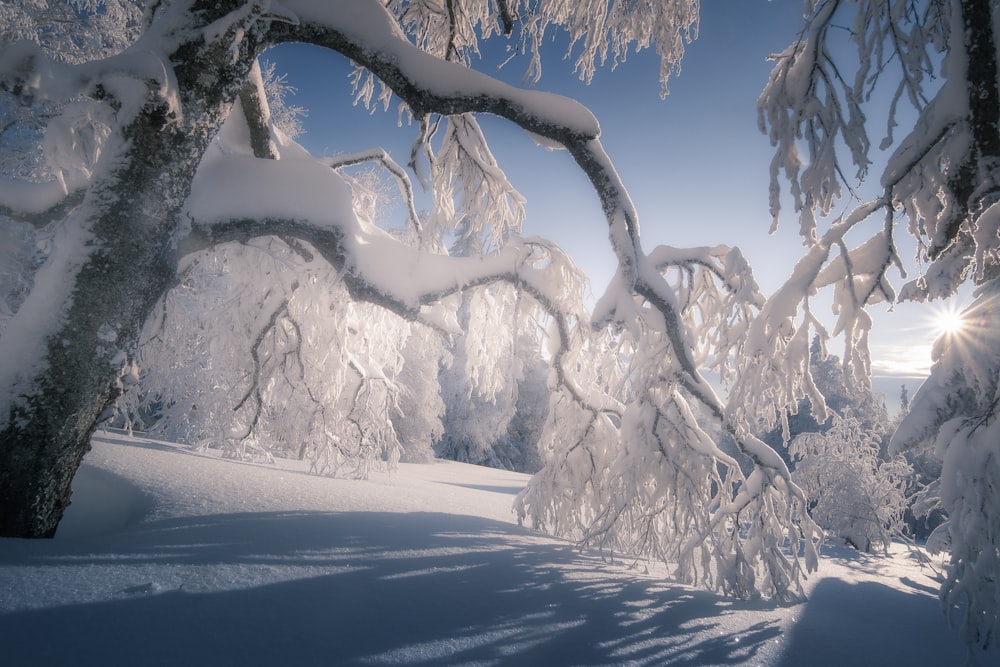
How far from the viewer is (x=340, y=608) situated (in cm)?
170

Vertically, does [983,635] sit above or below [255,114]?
below

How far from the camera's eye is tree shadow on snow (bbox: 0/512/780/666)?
1339 millimetres

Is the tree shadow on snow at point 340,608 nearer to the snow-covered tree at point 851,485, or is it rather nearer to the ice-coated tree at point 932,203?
the ice-coated tree at point 932,203

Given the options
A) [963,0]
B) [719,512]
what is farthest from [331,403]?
[963,0]

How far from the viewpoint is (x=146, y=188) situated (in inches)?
82.0

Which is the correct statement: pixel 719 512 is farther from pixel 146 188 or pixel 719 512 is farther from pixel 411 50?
pixel 146 188

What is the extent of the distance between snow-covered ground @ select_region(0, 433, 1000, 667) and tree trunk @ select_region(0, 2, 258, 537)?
0.95ft

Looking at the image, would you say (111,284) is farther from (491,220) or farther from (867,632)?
(867,632)

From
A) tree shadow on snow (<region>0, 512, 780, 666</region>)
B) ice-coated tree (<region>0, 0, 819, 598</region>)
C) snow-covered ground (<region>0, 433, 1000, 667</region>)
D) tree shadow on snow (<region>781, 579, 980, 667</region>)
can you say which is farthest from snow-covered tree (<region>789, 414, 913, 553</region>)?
tree shadow on snow (<region>0, 512, 780, 666</region>)

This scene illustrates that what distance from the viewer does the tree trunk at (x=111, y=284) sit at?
6.34ft

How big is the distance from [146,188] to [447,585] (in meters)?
2.47

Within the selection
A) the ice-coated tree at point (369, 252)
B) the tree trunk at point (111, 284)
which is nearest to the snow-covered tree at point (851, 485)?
the ice-coated tree at point (369, 252)

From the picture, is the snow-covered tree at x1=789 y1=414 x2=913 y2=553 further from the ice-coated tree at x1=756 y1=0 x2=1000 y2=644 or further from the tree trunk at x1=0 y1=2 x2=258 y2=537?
the tree trunk at x1=0 y1=2 x2=258 y2=537

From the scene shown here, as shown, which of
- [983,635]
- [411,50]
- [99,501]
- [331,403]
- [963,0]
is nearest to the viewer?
[963,0]
